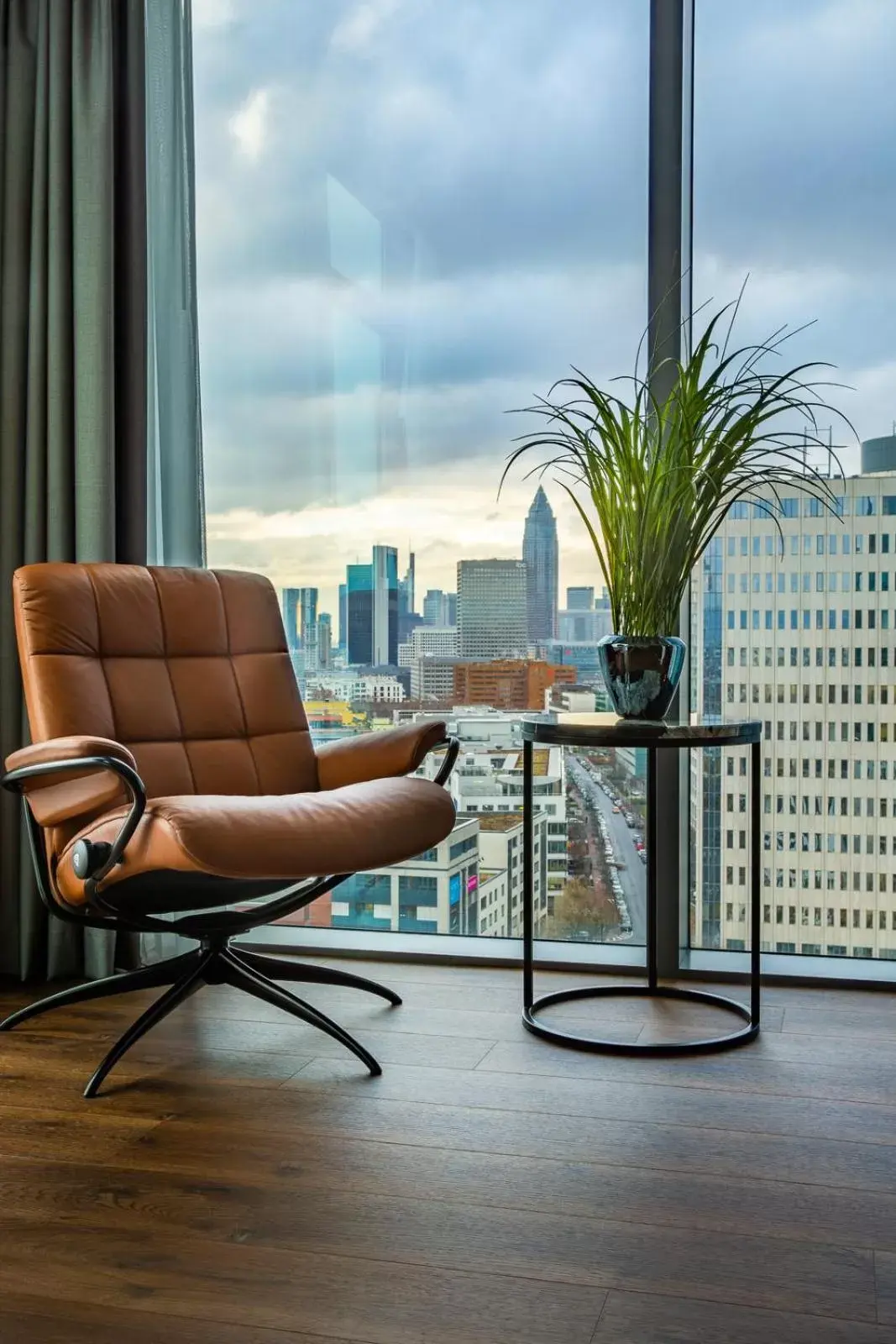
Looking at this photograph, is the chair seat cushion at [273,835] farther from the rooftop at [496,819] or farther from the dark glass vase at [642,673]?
the rooftop at [496,819]

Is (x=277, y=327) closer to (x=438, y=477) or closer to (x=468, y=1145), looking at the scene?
(x=438, y=477)

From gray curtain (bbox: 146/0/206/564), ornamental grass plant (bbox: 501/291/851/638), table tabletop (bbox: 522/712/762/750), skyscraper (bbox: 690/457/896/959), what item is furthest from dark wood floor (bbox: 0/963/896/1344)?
gray curtain (bbox: 146/0/206/564)

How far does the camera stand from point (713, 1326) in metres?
1.35

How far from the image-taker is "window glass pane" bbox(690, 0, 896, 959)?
2748 millimetres

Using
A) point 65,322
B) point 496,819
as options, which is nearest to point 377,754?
point 496,819

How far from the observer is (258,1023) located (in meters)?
2.48

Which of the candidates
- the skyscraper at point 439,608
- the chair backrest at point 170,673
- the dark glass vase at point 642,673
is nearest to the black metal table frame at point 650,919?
the dark glass vase at point 642,673

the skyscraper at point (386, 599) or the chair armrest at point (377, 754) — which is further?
the skyscraper at point (386, 599)

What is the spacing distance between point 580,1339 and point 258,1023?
1.28 metres

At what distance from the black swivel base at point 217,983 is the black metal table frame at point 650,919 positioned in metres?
0.37

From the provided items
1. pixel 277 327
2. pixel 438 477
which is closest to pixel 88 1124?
pixel 438 477

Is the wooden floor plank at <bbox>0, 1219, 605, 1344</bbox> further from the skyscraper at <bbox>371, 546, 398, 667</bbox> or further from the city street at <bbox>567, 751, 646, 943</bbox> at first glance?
the skyscraper at <bbox>371, 546, 398, 667</bbox>

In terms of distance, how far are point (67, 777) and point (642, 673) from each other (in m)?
1.13

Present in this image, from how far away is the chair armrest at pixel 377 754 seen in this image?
2430mm
